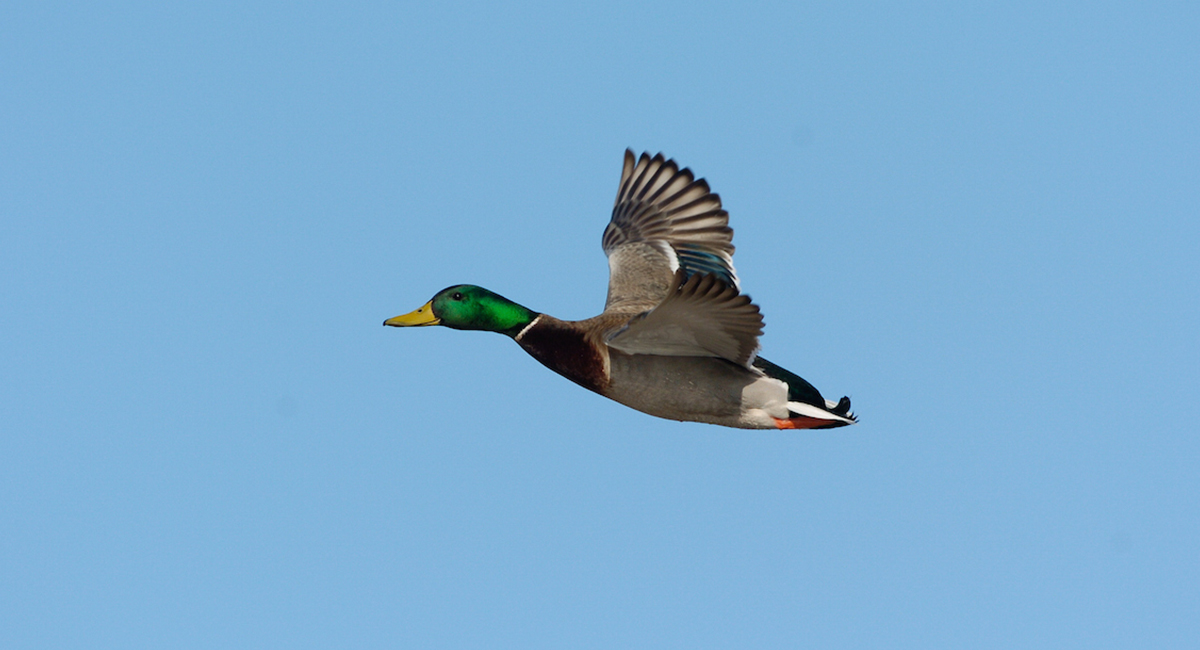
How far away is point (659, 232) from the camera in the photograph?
1152 centimetres

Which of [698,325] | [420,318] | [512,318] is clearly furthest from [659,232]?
[698,325]

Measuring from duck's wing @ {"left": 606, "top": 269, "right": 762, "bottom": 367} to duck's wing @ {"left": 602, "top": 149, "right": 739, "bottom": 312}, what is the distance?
193 cm

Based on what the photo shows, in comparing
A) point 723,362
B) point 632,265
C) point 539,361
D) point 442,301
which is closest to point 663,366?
point 723,362

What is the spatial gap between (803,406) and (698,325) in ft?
4.06

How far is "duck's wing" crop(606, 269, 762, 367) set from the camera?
7668 mm

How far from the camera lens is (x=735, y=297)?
7.73m

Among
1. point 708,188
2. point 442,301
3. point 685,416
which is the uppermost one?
point 708,188

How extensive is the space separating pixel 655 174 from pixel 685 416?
3623 mm

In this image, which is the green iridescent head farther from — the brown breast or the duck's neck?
the brown breast

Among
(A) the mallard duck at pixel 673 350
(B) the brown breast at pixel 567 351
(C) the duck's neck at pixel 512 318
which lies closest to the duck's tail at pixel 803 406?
(A) the mallard duck at pixel 673 350

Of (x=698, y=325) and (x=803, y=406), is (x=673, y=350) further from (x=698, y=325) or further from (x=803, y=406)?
(x=803, y=406)

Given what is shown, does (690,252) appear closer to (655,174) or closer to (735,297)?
(655,174)

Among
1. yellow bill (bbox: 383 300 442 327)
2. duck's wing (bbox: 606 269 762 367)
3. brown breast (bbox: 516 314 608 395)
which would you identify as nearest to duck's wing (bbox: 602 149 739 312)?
brown breast (bbox: 516 314 608 395)

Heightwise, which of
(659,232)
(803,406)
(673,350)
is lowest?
(803,406)
